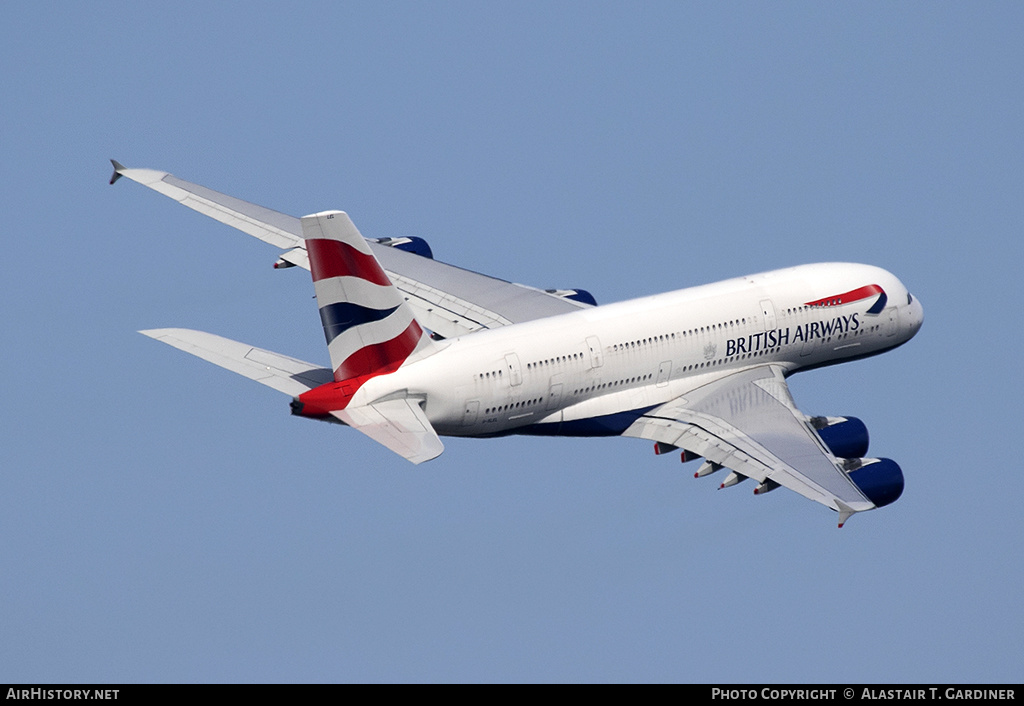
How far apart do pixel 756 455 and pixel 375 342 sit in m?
15.0

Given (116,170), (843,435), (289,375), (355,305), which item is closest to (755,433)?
(843,435)

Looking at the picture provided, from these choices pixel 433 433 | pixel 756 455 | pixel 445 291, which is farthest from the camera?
pixel 445 291

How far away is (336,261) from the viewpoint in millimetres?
60562

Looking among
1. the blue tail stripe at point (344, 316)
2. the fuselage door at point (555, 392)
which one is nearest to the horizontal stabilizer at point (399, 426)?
the blue tail stripe at point (344, 316)

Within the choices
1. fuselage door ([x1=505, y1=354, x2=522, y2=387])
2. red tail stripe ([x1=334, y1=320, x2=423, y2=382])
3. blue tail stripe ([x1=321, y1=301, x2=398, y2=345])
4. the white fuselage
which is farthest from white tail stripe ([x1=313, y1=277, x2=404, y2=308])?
fuselage door ([x1=505, y1=354, x2=522, y2=387])

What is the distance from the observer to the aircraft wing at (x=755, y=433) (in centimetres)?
6388

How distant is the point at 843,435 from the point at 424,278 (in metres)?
19.7

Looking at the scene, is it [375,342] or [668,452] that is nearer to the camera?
[375,342]

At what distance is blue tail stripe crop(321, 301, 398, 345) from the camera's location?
6175cm

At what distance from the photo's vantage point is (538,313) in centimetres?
7456

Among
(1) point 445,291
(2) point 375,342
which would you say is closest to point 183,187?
(1) point 445,291

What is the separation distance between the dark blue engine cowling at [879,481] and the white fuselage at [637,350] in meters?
8.97

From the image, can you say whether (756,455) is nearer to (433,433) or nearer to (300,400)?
(433,433)

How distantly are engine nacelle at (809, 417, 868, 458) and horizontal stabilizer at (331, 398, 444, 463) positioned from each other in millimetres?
15812
